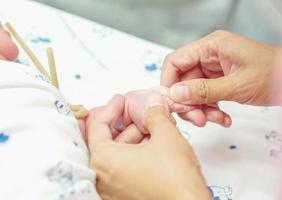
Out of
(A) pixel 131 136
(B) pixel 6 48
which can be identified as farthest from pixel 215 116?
(B) pixel 6 48

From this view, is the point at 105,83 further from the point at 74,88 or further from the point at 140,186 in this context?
the point at 140,186

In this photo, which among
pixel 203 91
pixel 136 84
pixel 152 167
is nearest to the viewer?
pixel 152 167

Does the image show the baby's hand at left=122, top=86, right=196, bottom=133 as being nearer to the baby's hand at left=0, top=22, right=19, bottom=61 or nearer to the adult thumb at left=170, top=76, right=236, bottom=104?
the adult thumb at left=170, top=76, right=236, bottom=104

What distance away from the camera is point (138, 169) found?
2.33ft

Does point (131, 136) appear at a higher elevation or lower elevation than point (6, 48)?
lower

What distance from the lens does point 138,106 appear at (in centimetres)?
89

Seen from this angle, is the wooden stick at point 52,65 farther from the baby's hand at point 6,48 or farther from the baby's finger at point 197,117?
the baby's finger at point 197,117

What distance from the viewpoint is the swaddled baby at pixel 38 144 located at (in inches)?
26.8

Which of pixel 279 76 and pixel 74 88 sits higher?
pixel 279 76

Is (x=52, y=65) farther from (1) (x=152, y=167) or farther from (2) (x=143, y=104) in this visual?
(1) (x=152, y=167)

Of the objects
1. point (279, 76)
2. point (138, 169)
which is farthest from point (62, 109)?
point (279, 76)

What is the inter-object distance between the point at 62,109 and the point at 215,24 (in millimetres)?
601

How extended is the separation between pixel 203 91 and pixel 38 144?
0.94 feet

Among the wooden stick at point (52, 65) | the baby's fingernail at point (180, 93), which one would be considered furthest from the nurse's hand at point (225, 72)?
the wooden stick at point (52, 65)
